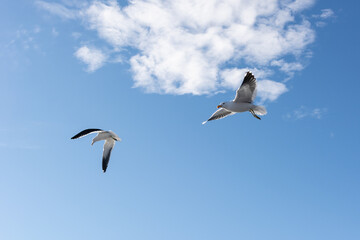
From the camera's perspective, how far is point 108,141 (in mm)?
19984

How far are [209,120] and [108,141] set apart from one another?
17.6 feet

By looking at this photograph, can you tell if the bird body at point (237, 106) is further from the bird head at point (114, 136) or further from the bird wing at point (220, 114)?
the bird head at point (114, 136)

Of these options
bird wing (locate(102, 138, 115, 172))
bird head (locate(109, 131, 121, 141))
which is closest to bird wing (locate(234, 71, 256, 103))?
bird head (locate(109, 131, 121, 141))

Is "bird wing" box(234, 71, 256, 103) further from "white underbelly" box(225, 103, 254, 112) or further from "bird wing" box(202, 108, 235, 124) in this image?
"bird wing" box(202, 108, 235, 124)

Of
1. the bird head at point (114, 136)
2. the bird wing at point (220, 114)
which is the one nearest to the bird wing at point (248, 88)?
the bird wing at point (220, 114)

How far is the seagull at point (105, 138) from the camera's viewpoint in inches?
687

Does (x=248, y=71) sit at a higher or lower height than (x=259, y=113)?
higher

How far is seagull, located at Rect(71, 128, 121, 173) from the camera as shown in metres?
17.4

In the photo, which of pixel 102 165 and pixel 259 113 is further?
pixel 102 165

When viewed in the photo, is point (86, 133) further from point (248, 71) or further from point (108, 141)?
point (248, 71)

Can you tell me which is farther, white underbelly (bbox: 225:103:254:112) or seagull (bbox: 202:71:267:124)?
white underbelly (bbox: 225:103:254:112)

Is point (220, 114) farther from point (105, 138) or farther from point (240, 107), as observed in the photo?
point (105, 138)

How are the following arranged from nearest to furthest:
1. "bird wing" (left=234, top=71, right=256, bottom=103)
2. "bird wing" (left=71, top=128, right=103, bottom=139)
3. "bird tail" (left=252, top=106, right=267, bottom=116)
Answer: "bird wing" (left=234, top=71, right=256, bottom=103) → "bird tail" (left=252, top=106, right=267, bottom=116) → "bird wing" (left=71, top=128, right=103, bottom=139)

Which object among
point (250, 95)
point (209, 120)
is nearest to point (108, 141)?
point (209, 120)
